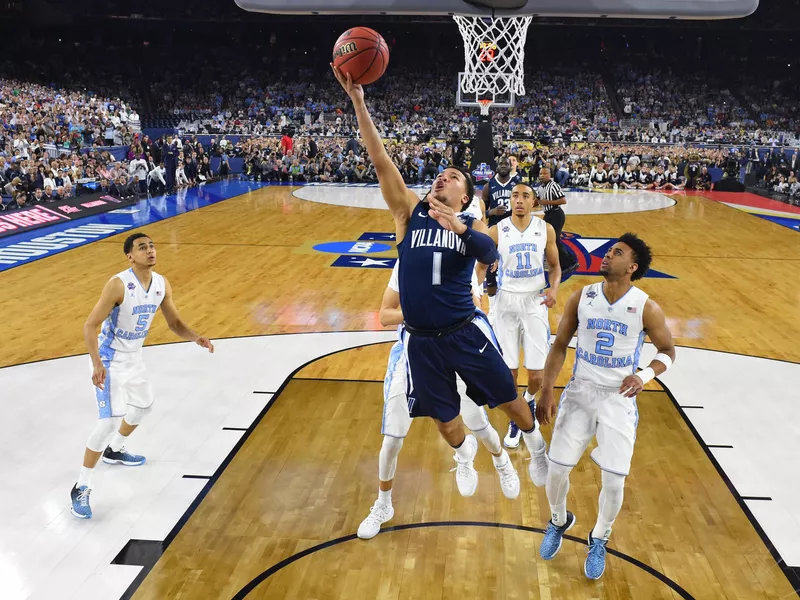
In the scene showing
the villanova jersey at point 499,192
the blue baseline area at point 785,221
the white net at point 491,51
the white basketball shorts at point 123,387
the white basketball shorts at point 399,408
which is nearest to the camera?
the white basketball shorts at point 399,408

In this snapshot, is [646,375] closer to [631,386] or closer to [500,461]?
[631,386]

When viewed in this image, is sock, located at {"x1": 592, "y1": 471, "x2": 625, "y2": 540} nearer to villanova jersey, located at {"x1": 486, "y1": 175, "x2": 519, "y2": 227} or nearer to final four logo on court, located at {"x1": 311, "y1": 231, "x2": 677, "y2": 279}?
villanova jersey, located at {"x1": 486, "y1": 175, "x2": 519, "y2": 227}

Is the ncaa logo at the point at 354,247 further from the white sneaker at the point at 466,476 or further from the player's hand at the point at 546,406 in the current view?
the player's hand at the point at 546,406

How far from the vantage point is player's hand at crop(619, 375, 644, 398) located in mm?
3762

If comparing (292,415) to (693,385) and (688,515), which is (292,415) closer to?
(688,515)

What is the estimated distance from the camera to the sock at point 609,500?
389 cm

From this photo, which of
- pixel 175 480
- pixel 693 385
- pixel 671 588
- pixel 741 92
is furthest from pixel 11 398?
pixel 741 92

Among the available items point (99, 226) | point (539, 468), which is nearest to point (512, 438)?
point (539, 468)

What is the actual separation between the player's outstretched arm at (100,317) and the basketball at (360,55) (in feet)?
6.53

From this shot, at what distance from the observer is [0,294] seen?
10.4 m

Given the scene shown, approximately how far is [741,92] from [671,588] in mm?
40200

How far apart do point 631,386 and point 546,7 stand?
12444 mm

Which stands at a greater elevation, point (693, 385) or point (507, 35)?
point (507, 35)

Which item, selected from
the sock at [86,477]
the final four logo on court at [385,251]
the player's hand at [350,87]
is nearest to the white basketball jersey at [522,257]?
the player's hand at [350,87]
